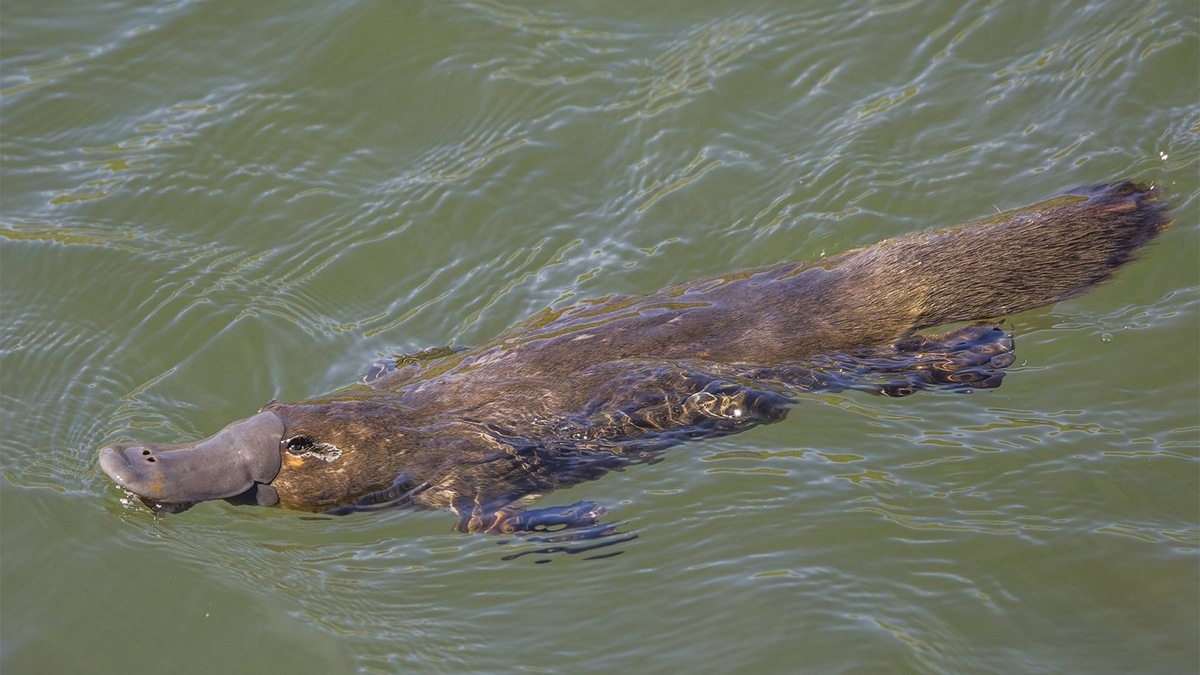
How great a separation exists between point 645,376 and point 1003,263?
5.93 ft

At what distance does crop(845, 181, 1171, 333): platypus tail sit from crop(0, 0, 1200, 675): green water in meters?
0.25

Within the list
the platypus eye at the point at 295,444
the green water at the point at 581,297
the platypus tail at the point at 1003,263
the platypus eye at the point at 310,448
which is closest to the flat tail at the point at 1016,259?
the platypus tail at the point at 1003,263

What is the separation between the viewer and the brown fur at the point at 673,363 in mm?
5441

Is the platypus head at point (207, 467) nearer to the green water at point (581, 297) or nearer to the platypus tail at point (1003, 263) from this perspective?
the green water at point (581, 297)

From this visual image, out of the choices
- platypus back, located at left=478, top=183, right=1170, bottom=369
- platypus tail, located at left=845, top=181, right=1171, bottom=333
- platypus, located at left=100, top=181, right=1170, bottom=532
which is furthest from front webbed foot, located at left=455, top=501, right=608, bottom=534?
platypus tail, located at left=845, top=181, right=1171, bottom=333

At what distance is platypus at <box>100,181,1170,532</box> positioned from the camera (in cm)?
541

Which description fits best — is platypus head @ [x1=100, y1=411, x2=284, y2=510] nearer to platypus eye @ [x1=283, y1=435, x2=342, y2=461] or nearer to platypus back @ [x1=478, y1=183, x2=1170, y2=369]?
platypus eye @ [x1=283, y1=435, x2=342, y2=461]

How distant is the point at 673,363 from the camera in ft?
18.2

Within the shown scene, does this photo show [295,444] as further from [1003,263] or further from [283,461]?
[1003,263]

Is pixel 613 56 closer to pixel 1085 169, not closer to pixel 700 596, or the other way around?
pixel 1085 169

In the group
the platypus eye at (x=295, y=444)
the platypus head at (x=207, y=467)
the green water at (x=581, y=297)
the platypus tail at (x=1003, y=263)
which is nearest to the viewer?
the green water at (x=581, y=297)

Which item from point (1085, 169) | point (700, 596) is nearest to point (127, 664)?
point (700, 596)

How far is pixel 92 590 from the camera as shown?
5609 millimetres

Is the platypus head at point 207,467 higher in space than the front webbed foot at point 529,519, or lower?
higher
